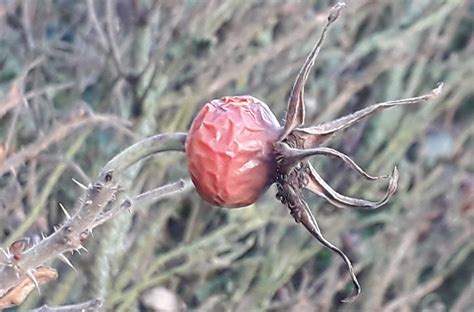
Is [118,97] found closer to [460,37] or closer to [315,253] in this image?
[315,253]

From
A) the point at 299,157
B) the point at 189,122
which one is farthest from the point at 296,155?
the point at 189,122

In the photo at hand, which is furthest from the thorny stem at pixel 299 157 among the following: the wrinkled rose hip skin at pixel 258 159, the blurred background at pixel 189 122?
the blurred background at pixel 189 122

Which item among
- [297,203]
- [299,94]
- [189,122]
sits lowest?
[189,122]

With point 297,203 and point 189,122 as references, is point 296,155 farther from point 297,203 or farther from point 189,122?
point 189,122

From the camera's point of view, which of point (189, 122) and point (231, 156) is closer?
point (231, 156)

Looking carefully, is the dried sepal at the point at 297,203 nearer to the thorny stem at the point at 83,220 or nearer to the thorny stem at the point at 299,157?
the thorny stem at the point at 299,157

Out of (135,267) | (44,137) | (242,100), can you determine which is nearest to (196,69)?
(135,267)
